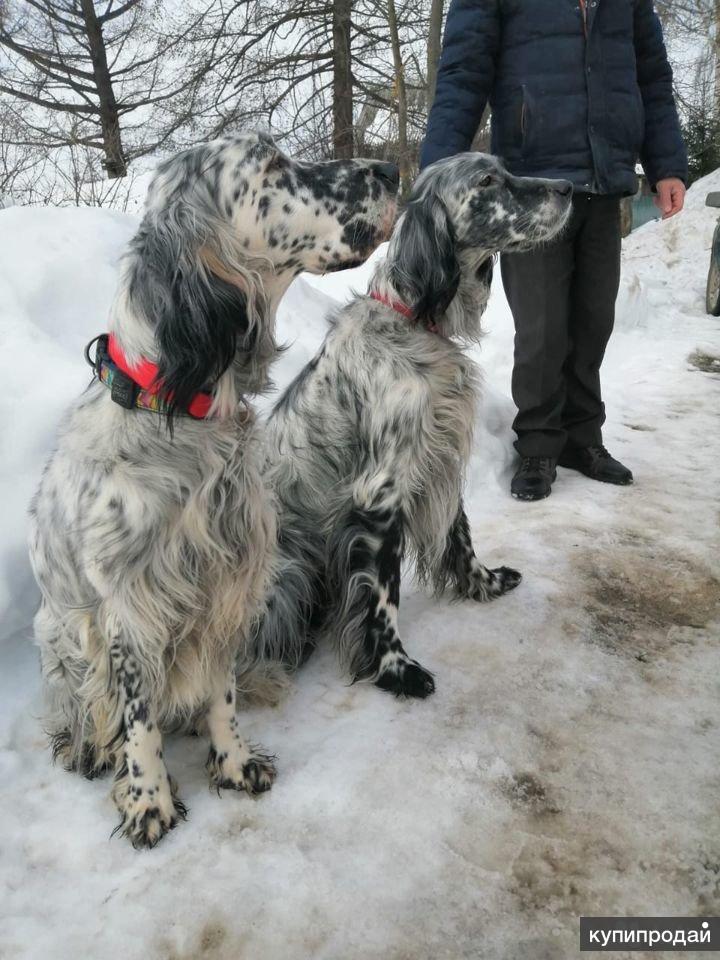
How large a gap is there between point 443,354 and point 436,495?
48 centimetres

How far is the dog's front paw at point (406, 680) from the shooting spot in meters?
2.29

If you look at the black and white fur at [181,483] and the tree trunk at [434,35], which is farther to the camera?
the tree trunk at [434,35]

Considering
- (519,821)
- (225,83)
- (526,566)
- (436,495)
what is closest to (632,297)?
(526,566)

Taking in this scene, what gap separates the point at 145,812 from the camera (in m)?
1.78

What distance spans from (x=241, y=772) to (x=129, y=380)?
3.40 feet

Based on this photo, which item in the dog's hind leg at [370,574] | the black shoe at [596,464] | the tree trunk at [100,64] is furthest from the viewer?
the tree trunk at [100,64]

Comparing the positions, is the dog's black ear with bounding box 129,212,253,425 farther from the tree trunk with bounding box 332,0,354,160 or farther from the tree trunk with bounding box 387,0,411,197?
the tree trunk with bounding box 332,0,354,160

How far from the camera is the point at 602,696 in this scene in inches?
86.8

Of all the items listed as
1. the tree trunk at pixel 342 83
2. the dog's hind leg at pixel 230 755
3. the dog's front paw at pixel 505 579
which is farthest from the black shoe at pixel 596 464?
the tree trunk at pixel 342 83

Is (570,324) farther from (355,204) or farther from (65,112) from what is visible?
(65,112)

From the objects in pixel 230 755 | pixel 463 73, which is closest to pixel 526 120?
pixel 463 73

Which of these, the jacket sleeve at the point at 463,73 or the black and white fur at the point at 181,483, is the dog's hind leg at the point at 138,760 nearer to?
the black and white fur at the point at 181,483

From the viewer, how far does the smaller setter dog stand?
8.01 ft

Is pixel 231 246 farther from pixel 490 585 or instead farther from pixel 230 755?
pixel 490 585
